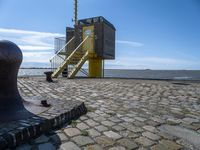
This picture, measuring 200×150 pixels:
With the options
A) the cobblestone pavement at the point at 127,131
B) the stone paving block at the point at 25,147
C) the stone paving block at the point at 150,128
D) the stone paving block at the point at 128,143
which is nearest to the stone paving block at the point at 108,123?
the cobblestone pavement at the point at 127,131

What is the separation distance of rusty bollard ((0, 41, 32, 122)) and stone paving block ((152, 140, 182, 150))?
2.09 metres

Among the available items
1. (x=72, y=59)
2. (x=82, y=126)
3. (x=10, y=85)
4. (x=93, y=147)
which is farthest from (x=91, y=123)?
(x=72, y=59)

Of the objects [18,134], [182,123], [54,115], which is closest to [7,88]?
[54,115]

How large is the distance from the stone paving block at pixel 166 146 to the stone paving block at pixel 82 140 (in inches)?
35.5

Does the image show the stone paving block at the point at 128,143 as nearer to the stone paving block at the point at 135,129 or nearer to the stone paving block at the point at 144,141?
the stone paving block at the point at 144,141

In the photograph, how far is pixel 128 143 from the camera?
3.10 metres

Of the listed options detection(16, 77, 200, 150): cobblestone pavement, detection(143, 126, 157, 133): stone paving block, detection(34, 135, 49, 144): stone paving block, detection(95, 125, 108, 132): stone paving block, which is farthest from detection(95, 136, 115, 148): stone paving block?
detection(143, 126, 157, 133): stone paving block

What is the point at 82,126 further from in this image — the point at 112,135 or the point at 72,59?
the point at 72,59

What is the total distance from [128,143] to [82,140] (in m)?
0.66

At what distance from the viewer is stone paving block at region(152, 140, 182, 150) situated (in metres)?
3.01

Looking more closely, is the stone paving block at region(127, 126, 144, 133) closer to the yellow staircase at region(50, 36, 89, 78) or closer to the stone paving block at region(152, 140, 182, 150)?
the stone paving block at region(152, 140, 182, 150)

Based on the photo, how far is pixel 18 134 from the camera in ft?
9.29

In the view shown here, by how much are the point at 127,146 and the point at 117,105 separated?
2597 mm

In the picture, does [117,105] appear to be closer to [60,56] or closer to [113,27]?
[60,56]
